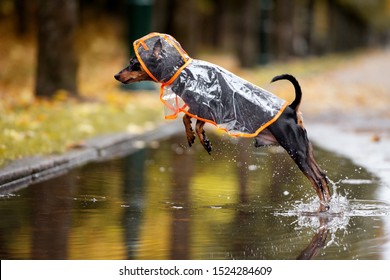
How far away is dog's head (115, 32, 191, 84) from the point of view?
8.84 metres

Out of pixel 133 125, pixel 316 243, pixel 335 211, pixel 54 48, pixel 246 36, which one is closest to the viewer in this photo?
pixel 316 243

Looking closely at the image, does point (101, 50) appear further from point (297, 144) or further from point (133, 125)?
point (297, 144)

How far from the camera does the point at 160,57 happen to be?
884cm

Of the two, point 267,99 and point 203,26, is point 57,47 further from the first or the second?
point 203,26

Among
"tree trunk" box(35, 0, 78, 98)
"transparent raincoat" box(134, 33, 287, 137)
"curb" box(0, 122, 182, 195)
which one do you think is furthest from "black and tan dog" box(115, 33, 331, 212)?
"tree trunk" box(35, 0, 78, 98)

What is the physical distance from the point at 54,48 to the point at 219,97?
13.3 m

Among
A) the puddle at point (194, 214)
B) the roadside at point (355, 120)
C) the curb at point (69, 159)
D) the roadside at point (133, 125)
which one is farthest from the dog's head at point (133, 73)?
the roadside at point (355, 120)

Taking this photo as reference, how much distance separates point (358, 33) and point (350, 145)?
329 feet

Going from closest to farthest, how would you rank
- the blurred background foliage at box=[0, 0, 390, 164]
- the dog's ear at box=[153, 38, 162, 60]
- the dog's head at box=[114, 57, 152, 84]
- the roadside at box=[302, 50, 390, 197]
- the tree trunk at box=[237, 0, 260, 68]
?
the dog's ear at box=[153, 38, 162, 60]
the dog's head at box=[114, 57, 152, 84]
the roadside at box=[302, 50, 390, 197]
the blurred background foliage at box=[0, 0, 390, 164]
the tree trunk at box=[237, 0, 260, 68]

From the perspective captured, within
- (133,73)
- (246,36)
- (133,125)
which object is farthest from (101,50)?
(133,73)

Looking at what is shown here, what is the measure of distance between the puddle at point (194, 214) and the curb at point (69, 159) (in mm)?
246

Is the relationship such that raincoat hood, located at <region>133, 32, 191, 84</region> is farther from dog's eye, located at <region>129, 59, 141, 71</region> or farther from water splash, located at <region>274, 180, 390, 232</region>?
water splash, located at <region>274, 180, 390, 232</region>
